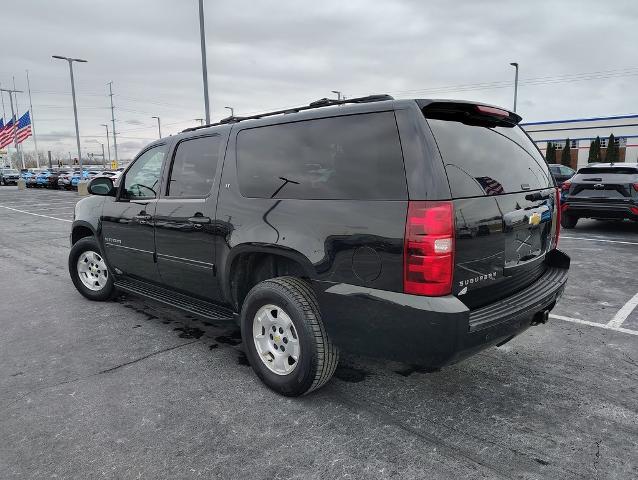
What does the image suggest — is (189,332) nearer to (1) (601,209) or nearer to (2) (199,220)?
(2) (199,220)

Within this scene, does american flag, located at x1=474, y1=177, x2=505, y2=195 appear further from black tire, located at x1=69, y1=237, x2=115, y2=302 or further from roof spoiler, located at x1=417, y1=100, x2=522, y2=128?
black tire, located at x1=69, y1=237, x2=115, y2=302

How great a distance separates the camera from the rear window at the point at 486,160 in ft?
8.48

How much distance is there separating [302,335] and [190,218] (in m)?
1.48

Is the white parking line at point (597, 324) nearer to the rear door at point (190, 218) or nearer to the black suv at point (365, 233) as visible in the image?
the black suv at point (365, 233)

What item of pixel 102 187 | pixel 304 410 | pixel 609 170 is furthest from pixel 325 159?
pixel 609 170

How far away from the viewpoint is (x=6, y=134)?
47438 millimetres

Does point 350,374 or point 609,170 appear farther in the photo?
point 609,170

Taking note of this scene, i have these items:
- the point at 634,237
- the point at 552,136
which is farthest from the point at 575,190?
the point at 552,136

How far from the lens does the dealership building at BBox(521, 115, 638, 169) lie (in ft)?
159

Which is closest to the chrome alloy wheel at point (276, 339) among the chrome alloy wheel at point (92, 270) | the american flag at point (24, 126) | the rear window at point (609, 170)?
the chrome alloy wheel at point (92, 270)

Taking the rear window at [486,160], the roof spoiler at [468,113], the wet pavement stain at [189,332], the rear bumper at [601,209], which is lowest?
the wet pavement stain at [189,332]

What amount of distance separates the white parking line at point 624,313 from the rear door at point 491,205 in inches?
67.6

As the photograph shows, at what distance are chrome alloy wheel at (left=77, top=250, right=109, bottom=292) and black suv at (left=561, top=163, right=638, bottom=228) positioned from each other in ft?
30.3

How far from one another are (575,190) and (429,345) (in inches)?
358
